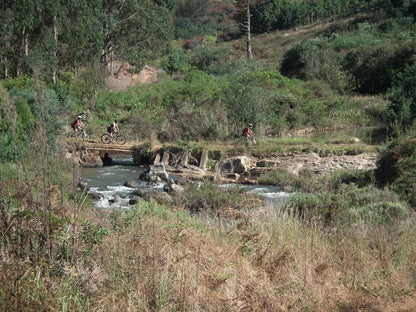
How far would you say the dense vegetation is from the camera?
402cm

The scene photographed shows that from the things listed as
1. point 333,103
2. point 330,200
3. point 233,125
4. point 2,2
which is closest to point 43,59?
point 2,2

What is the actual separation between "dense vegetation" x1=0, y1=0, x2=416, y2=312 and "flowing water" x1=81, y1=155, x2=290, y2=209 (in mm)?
1078

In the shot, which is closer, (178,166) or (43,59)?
(178,166)

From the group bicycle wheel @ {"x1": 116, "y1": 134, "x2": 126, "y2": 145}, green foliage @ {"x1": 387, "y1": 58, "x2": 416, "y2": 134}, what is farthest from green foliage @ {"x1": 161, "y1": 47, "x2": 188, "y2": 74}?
green foliage @ {"x1": 387, "y1": 58, "x2": 416, "y2": 134}

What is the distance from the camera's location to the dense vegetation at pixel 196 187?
13.2 feet

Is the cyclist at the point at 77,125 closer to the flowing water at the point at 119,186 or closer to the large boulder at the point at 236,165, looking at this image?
the flowing water at the point at 119,186

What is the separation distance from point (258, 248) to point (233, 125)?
18245 mm

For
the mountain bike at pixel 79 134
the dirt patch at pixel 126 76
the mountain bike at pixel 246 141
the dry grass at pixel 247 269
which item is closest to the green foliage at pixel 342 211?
the dry grass at pixel 247 269

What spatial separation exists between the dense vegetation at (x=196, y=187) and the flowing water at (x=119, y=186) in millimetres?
1078

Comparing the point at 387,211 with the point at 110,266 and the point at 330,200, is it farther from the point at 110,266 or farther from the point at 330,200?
the point at 110,266

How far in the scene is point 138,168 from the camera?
22.3 metres

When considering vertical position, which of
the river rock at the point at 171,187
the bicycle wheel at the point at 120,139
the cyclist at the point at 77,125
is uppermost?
the cyclist at the point at 77,125

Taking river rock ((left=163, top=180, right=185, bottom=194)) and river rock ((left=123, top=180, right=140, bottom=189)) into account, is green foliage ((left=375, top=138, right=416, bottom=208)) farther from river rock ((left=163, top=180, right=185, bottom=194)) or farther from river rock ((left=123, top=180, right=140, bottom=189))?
river rock ((left=123, top=180, right=140, bottom=189))

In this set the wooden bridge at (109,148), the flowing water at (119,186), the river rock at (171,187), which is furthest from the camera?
the wooden bridge at (109,148)
